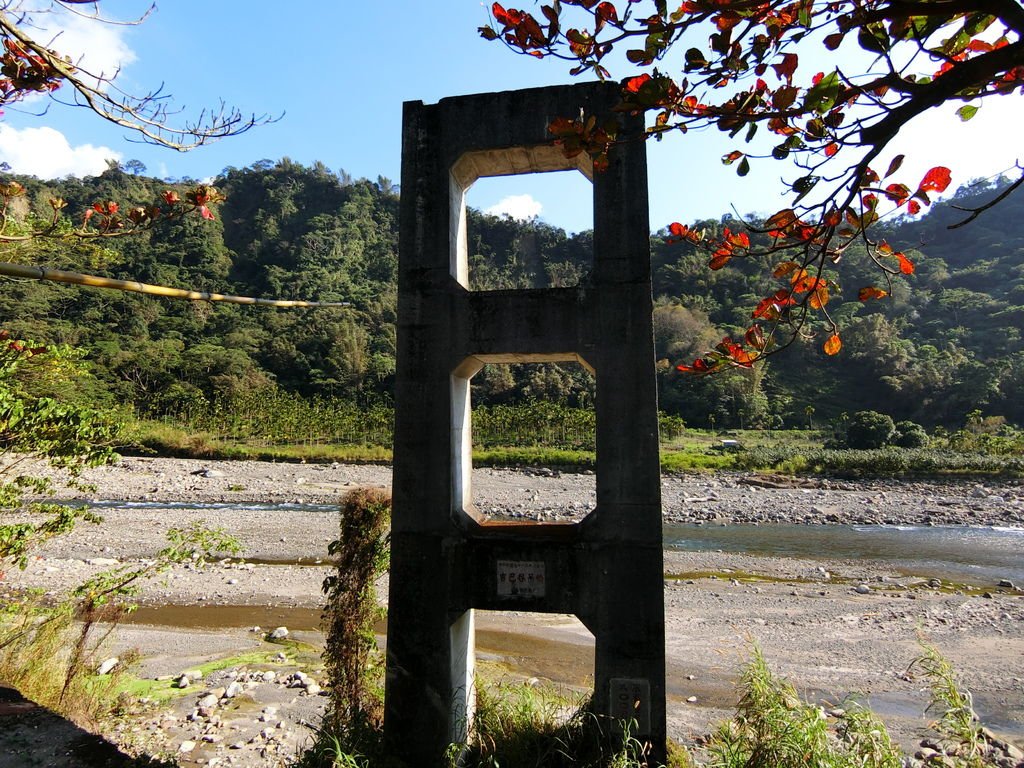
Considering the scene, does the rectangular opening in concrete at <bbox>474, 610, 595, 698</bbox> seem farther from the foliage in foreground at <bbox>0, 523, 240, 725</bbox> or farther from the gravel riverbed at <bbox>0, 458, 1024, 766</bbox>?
the foliage in foreground at <bbox>0, 523, 240, 725</bbox>

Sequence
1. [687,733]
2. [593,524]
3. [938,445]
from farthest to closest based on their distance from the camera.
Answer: [938,445]
[687,733]
[593,524]

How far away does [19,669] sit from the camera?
19.6 feet

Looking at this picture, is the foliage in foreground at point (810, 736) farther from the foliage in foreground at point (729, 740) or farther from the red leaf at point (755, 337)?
the red leaf at point (755, 337)

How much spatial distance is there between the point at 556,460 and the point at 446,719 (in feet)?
93.3

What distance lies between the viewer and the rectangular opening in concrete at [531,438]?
921cm

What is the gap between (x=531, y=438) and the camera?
125 ft

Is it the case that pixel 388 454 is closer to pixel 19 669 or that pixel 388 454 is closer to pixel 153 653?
pixel 153 653

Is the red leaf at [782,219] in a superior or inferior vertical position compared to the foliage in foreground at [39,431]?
superior

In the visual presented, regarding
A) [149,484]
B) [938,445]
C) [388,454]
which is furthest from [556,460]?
[938,445]

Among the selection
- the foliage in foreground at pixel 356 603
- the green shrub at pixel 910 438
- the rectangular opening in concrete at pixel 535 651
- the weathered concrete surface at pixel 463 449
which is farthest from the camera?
the green shrub at pixel 910 438

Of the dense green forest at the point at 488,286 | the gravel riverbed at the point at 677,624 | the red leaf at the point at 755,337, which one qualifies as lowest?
the gravel riverbed at the point at 677,624

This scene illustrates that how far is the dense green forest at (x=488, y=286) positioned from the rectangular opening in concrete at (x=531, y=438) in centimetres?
39

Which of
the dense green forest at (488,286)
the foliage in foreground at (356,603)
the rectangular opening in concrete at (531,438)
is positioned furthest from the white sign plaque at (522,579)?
the dense green forest at (488,286)

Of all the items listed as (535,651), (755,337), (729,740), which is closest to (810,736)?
(729,740)
